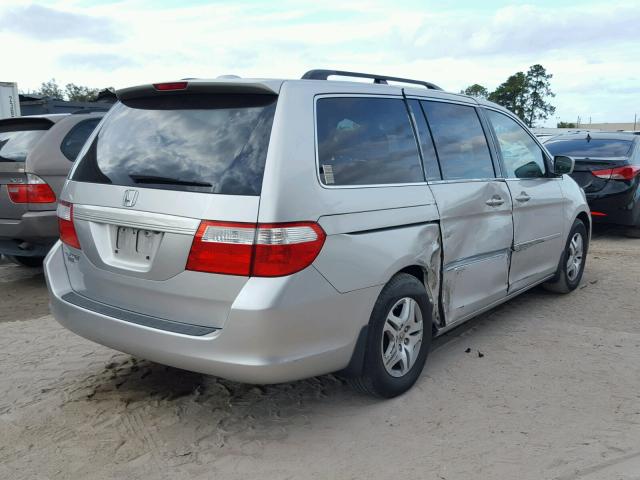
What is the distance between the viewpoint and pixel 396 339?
3.46 m

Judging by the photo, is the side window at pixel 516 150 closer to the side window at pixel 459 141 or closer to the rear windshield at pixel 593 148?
the side window at pixel 459 141

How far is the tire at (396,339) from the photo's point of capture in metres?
3.24

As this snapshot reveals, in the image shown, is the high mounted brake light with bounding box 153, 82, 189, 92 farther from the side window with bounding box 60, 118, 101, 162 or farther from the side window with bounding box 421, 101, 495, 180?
the side window with bounding box 60, 118, 101, 162

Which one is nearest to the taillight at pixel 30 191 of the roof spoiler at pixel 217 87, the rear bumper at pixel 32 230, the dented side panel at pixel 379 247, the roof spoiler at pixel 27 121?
the rear bumper at pixel 32 230

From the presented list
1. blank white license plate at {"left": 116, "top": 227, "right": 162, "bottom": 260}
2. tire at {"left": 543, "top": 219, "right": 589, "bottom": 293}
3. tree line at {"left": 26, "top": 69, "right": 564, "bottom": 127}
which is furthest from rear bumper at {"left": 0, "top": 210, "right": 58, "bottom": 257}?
tree line at {"left": 26, "top": 69, "right": 564, "bottom": 127}

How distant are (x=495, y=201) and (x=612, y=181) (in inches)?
193

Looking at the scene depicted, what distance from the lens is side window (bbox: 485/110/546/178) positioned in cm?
470

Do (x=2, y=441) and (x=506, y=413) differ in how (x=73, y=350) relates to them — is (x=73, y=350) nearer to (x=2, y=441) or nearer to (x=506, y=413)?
(x=2, y=441)

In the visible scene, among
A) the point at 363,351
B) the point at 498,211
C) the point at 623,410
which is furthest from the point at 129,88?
the point at 623,410

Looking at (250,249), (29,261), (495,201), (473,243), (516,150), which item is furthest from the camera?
(29,261)

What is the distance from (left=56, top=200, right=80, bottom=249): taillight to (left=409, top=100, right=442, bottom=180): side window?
6.91 ft

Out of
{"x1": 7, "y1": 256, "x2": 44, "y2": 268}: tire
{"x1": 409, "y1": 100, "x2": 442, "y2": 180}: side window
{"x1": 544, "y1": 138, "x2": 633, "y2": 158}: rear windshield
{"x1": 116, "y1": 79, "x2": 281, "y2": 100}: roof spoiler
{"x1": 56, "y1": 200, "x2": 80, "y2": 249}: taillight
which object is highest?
{"x1": 116, "y1": 79, "x2": 281, "y2": 100}: roof spoiler

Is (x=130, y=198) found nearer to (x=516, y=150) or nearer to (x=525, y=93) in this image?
Answer: (x=516, y=150)

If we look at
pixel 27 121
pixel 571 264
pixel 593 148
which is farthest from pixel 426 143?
pixel 593 148
